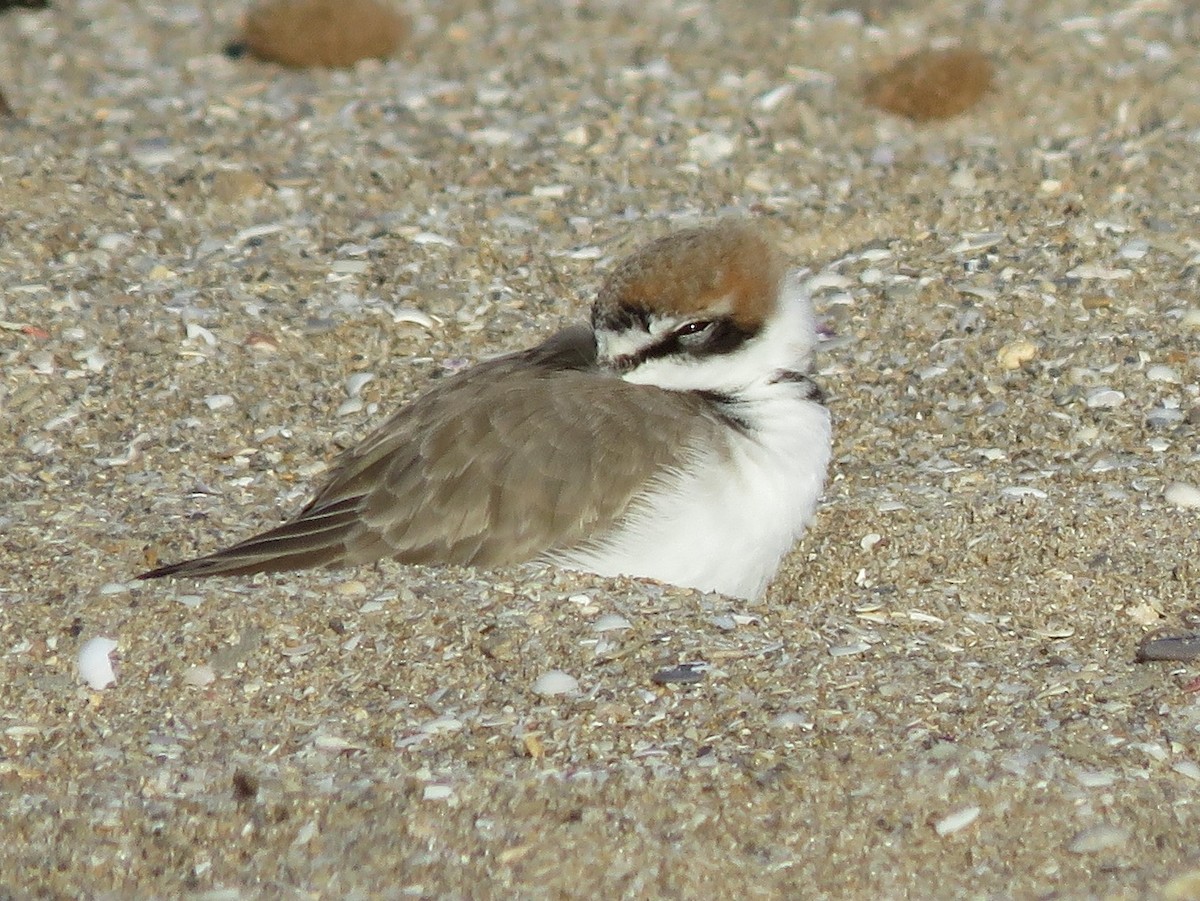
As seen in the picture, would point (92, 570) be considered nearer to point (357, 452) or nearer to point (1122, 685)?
point (357, 452)

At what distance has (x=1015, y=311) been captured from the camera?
609 cm

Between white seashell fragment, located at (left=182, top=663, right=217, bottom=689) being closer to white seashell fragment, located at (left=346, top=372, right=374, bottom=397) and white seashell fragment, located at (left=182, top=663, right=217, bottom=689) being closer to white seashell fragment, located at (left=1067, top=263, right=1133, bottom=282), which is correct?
white seashell fragment, located at (left=346, top=372, right=374, bottom=397)

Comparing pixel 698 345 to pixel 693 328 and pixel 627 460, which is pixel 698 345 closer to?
pixel 693 328

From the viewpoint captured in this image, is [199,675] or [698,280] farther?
[698,280]

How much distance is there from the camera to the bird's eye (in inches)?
183

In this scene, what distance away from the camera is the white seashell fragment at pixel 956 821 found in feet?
11.2

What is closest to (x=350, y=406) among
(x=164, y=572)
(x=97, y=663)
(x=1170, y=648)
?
(x=164, y=572)

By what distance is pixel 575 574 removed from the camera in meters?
4.41

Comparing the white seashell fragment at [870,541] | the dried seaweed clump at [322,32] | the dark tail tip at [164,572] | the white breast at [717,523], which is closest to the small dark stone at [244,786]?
the dark tail tip at [164,572]

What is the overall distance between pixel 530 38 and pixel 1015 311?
12.7ft

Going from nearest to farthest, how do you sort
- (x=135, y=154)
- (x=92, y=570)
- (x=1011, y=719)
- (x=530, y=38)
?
(x=1011, y=719) < (x=92, y=570) < (x=135, y=154) < (x=530, y=38)

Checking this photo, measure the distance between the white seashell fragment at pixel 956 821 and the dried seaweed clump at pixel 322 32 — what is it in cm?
607

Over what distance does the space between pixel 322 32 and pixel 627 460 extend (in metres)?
4.75

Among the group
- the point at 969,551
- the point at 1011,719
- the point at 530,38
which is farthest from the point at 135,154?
the point at 1011,719
